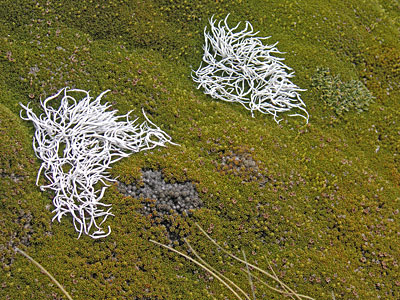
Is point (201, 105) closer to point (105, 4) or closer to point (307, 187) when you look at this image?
point (307, 187)

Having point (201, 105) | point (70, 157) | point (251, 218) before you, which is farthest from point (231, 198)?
point (70, 157)

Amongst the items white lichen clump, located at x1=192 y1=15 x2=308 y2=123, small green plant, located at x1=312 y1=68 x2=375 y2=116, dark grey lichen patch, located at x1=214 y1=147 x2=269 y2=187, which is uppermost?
small green plant, located at x1=312 y1=68 x2=375 y2=116

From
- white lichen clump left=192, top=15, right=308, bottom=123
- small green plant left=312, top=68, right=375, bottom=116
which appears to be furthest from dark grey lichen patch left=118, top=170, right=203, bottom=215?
small green plant left=312, top=68, right=375, bottom=116

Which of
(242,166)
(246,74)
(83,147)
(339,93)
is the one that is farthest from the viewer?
(339,93)

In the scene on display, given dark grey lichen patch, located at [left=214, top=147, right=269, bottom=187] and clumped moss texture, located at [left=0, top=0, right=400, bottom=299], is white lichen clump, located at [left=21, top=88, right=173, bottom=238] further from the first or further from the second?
dark grey lichen patch, located at [left=214, top=147, right=269, bottom=187]

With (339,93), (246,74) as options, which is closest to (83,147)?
(246,74)

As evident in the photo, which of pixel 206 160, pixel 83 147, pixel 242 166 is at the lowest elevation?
pixel 83 147

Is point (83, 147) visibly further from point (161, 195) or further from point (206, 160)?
point (206, 160)
